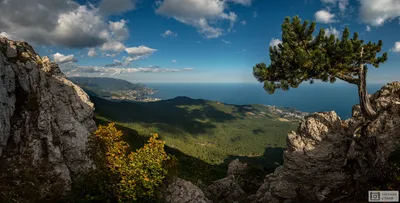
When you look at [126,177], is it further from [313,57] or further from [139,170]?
[313,57]

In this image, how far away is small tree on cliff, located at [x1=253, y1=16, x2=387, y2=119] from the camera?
20703 millimetres

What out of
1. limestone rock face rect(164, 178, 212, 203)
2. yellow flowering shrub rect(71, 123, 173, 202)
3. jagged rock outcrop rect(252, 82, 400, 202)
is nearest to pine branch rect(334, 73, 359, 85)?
jagged rock outcrop rect(252, 82, 400, 202)

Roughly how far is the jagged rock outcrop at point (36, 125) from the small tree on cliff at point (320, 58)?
20.6m

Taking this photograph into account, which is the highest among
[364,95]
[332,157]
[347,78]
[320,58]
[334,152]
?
[320,58]

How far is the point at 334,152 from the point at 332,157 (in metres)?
0.58

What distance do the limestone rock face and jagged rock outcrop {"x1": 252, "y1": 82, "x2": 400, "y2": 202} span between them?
1028 cm

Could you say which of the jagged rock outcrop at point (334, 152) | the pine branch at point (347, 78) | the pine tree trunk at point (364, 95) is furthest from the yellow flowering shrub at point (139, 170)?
the pine tree trunk at point (364, 95)

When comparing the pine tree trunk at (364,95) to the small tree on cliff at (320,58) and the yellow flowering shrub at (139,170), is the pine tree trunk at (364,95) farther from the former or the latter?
the yellow flowering shrub at (139,170)

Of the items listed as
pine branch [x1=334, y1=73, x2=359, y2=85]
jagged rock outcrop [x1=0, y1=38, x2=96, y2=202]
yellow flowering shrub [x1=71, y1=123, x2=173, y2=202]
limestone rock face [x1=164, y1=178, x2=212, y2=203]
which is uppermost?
pine branch [x1=334, y1=73, x2=359, y2=85]

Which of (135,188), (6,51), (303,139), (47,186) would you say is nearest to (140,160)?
(135,188)

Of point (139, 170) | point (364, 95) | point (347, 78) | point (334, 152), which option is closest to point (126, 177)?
point (139, 170)

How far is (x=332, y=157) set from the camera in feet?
80.9

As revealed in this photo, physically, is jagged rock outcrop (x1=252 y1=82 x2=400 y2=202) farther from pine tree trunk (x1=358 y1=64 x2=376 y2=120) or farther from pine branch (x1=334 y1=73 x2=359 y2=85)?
pine branch (x1=334 y1=73 x2=359 y2=85)

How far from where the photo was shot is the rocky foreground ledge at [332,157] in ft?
65.2
